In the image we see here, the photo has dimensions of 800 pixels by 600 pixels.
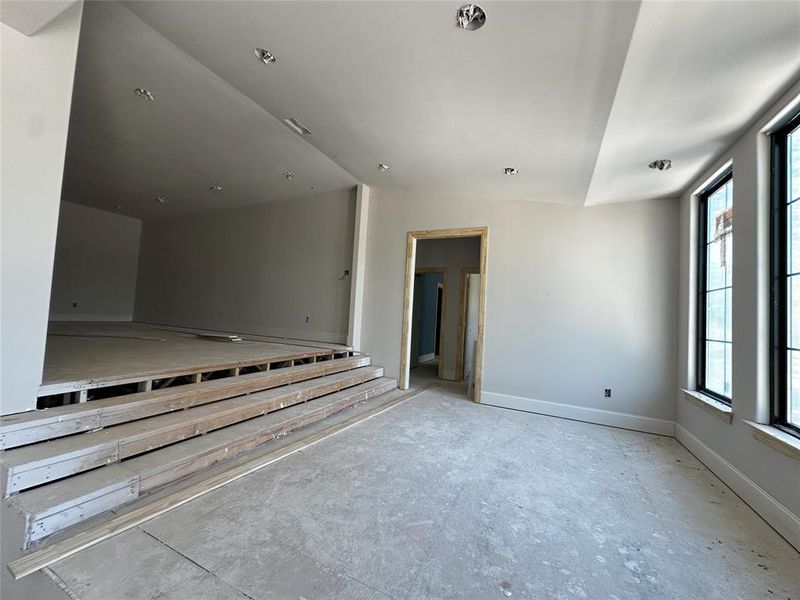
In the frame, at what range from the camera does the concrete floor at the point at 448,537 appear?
1.45m

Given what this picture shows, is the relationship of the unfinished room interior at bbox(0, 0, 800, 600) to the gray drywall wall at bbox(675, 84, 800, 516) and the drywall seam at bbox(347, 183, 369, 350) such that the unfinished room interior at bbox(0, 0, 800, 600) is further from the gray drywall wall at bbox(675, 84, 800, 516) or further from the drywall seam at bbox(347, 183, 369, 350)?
the drywall seam at bbox(347, 183, 369, 350)

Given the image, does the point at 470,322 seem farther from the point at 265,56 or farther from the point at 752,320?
the point at 265,56

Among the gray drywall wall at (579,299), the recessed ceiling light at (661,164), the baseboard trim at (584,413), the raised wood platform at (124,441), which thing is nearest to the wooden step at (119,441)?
the raised wood platform at (124,441)

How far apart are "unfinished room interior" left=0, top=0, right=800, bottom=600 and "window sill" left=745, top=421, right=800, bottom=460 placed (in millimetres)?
23

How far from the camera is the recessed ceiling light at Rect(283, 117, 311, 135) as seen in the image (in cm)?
354

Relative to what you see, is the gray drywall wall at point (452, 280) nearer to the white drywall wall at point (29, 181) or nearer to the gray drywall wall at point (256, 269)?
the gray drywall wall at point (256, 269)

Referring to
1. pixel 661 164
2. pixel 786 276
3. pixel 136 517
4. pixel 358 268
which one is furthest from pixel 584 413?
Answer: pixel 136 517

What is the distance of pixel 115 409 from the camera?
222 centimetres

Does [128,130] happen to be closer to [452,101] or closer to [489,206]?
[452,101]

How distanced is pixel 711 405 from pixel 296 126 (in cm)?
480

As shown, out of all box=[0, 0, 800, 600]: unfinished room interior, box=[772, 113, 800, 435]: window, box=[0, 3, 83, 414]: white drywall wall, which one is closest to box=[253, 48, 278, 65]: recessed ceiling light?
box=[0, 0, 800, 600]: unfinished room interior

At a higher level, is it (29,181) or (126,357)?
(29,181)

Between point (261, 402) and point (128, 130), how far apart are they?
12.8 feet

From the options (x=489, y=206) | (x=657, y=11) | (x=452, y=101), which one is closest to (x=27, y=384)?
(x=452, y=101)
